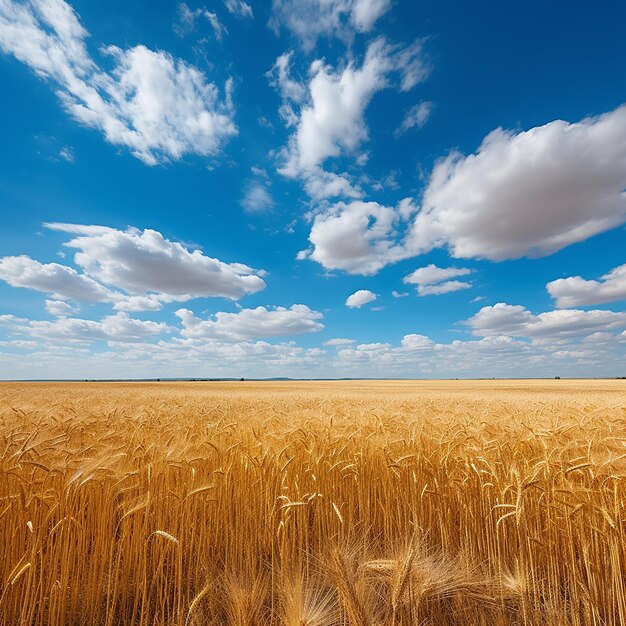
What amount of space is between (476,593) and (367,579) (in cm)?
70

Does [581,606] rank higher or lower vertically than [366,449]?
lower

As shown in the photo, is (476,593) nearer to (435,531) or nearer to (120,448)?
(435,531)

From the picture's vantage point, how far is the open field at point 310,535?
197cm

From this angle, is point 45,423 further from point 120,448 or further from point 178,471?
point 178,471

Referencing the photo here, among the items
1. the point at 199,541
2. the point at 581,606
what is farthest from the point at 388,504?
the point at 199,541

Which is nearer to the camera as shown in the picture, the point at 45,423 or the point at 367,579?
the point at 367,579

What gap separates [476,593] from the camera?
6.92 ft

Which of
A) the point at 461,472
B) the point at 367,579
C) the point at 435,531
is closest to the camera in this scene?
the point at 367,579

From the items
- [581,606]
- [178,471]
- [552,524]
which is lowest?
[581,606]

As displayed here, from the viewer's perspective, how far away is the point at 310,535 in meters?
3.01

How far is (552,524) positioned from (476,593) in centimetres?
106

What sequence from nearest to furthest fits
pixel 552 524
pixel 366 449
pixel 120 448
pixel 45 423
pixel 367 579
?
pixel 367 579, pixel 552 524, pixel 120 448, pixel 366 449, pixel 45 423

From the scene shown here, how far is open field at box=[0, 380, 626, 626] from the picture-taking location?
197 cm

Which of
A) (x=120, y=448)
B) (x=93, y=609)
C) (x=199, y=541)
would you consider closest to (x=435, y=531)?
(x=199, y=541)
